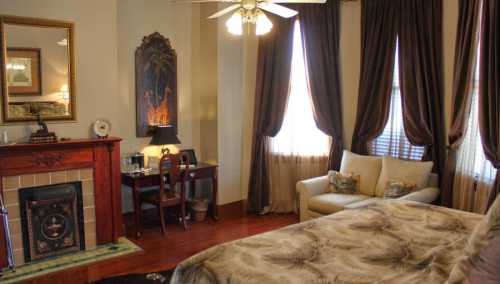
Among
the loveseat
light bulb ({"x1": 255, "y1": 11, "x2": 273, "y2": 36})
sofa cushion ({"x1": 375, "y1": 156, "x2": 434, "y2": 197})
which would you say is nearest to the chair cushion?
the loveseat

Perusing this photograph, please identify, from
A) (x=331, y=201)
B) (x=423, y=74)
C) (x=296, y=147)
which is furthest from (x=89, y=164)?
(x=423, y=74)

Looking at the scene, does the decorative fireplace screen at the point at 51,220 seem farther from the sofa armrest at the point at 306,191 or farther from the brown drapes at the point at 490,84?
the brown drapes at the point at 490,84

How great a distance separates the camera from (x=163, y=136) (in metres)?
5.06

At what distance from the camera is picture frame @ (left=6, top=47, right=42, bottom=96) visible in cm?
393

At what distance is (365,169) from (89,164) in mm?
2912

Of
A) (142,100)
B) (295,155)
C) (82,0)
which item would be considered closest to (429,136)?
(295,155)

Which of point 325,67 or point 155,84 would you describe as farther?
point 155,84

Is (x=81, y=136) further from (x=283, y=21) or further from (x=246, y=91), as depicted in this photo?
(x=283, y=21)

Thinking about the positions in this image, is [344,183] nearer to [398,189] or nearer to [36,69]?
[398,189]

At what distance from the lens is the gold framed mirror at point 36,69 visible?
12.8 feet

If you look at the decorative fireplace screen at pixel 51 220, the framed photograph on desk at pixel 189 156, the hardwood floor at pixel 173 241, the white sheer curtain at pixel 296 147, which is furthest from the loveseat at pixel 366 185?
the decorative fireplace screen at pixel 51 220

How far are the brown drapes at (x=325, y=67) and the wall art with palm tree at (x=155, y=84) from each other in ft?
5.67

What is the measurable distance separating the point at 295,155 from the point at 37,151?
304 cm

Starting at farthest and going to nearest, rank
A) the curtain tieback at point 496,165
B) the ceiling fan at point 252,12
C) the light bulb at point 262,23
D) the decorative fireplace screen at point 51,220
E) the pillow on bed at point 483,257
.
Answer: the decorative fireplace screen at point 51,220 < the curtain tieback at point 496,165 < the light bulb at point 262,23 < the ceiling fan at point 252,12 < the pillow on bed at point 483,257
